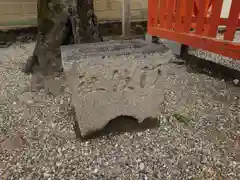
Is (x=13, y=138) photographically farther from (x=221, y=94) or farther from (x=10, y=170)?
(x=221, y=94)

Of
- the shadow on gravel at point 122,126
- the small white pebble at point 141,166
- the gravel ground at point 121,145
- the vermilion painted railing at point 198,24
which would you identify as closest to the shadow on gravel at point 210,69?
the gravel ground at point 121,145

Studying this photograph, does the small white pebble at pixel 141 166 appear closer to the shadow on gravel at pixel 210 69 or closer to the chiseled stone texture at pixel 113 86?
the chiseled stone texture at pixel 113 86

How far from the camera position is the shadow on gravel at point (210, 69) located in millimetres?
2361

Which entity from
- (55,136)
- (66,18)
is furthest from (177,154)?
(66,18)

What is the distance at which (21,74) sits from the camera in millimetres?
2391

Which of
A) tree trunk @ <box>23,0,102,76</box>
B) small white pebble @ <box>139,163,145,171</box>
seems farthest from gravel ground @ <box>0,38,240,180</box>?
tree trunk @ <box>23,0,102,76</box>

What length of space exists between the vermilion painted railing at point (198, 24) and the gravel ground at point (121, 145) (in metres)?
0.54

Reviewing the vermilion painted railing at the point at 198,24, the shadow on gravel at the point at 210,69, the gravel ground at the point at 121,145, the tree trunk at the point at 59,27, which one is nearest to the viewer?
the gravel ground at the point at 121,145

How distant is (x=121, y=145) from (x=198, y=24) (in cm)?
113

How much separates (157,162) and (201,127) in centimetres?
52

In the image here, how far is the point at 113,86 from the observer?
4.44ft

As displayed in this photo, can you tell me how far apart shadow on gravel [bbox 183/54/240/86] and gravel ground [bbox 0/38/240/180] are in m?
0.46

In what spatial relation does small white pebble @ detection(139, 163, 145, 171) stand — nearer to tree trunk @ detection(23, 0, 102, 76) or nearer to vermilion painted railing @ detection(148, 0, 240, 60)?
vermilion painted railing @ detection(148, 0, 240, 60)

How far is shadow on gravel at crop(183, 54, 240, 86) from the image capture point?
2.36 meters
